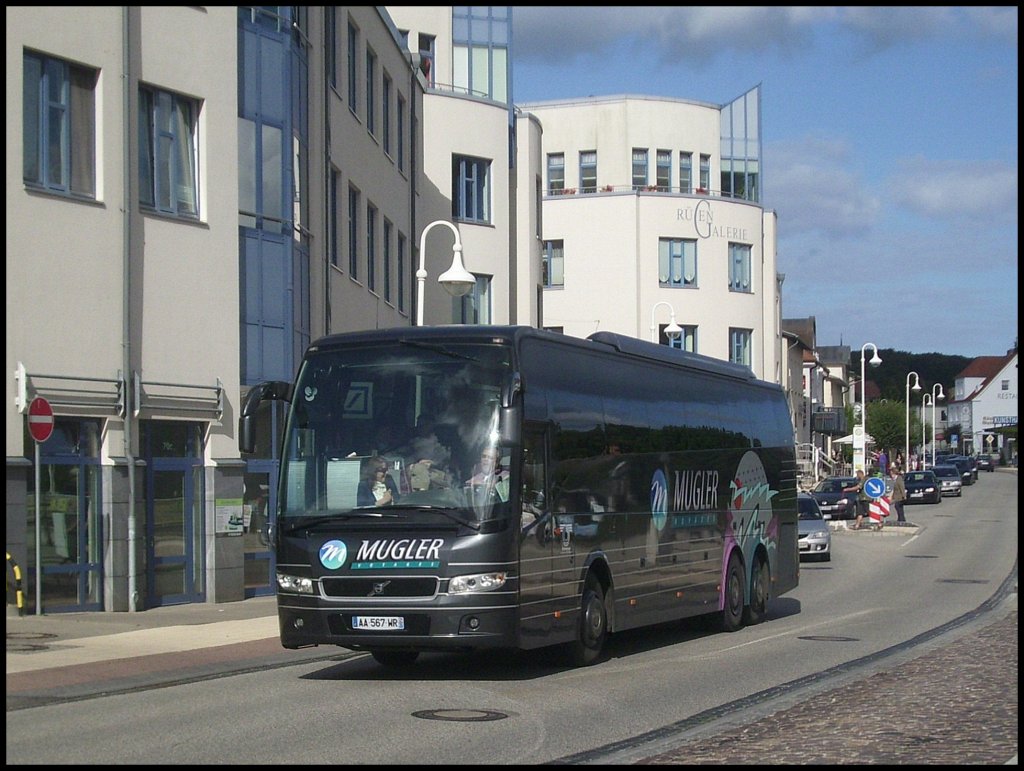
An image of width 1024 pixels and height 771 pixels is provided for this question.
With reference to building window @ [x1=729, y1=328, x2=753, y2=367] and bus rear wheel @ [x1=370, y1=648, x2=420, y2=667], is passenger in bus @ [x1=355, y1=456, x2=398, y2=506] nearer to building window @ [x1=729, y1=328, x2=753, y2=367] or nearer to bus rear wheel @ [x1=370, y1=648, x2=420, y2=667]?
bus rear wheel @ [x1=370, y1=648, x2=420, y2=667]

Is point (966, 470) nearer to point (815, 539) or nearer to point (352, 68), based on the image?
point (815, 539)

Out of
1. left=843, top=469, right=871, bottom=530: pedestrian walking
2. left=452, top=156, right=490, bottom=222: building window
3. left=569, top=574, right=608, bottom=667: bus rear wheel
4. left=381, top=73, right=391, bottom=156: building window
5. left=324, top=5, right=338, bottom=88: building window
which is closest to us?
left=569, top=574, right=608, bottom=667: bus rear wheel

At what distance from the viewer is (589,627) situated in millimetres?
14961

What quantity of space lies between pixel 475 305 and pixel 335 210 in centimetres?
1532

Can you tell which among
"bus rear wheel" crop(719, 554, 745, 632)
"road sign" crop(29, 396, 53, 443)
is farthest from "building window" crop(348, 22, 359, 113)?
"bus rear wheel" crop(719, 554, 745, 632)

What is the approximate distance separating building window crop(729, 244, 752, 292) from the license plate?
56.1m

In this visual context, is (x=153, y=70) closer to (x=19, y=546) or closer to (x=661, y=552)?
(x=19, y=546)

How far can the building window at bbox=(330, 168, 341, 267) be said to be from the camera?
30.2m

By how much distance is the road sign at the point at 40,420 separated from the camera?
18.6 m

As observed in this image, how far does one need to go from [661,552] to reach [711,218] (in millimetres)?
51938

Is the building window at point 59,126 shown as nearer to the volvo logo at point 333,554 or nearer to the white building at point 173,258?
the white building at point 173,258

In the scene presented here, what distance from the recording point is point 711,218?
67.6m

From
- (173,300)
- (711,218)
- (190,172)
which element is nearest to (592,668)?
(173,300)

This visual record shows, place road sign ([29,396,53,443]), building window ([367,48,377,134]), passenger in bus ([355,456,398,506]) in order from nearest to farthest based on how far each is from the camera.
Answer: passenger in bus ([355,456,398,506]), road sign ([29,396,53,443]), building window ([367,48,377,134])
